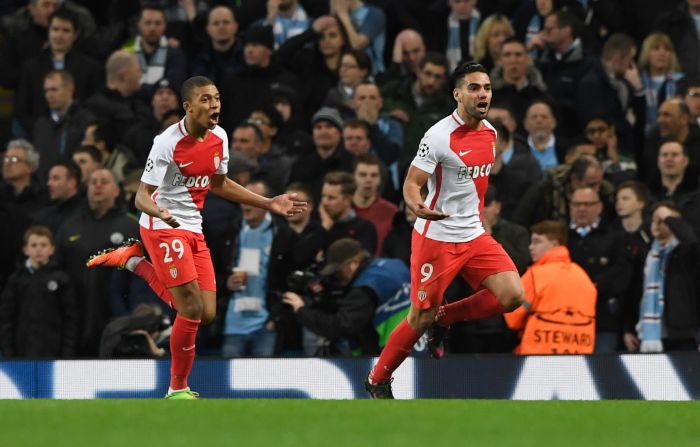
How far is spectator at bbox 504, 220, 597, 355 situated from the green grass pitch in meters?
2.22

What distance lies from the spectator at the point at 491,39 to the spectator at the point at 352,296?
4114 millimetres

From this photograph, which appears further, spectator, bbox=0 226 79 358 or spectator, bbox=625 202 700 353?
spectator, bbox=0 226 79 358

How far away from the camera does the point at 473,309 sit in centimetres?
1062

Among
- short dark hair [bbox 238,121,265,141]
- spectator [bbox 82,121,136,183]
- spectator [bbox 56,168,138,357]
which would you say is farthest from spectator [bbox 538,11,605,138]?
spectator [bbox 56,168,138,357]

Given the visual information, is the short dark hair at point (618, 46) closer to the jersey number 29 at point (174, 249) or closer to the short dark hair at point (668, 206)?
the short dark hair at point (668, 206)

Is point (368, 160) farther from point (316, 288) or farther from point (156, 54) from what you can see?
point (156, 54)

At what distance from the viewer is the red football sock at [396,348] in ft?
34.3

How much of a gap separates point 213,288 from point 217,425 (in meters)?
2.24

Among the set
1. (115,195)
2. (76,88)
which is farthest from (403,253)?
(76,88)

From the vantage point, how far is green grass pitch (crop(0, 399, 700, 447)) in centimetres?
798

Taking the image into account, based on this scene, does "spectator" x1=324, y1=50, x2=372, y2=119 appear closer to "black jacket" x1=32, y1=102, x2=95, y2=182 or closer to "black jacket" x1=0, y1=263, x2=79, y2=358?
"black jacket" x1=32, y1=102, x2=95, y2=182

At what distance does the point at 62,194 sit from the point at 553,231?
473 cm

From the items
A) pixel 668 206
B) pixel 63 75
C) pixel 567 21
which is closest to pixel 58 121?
pixel 63 75

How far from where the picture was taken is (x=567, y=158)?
14.3 m
